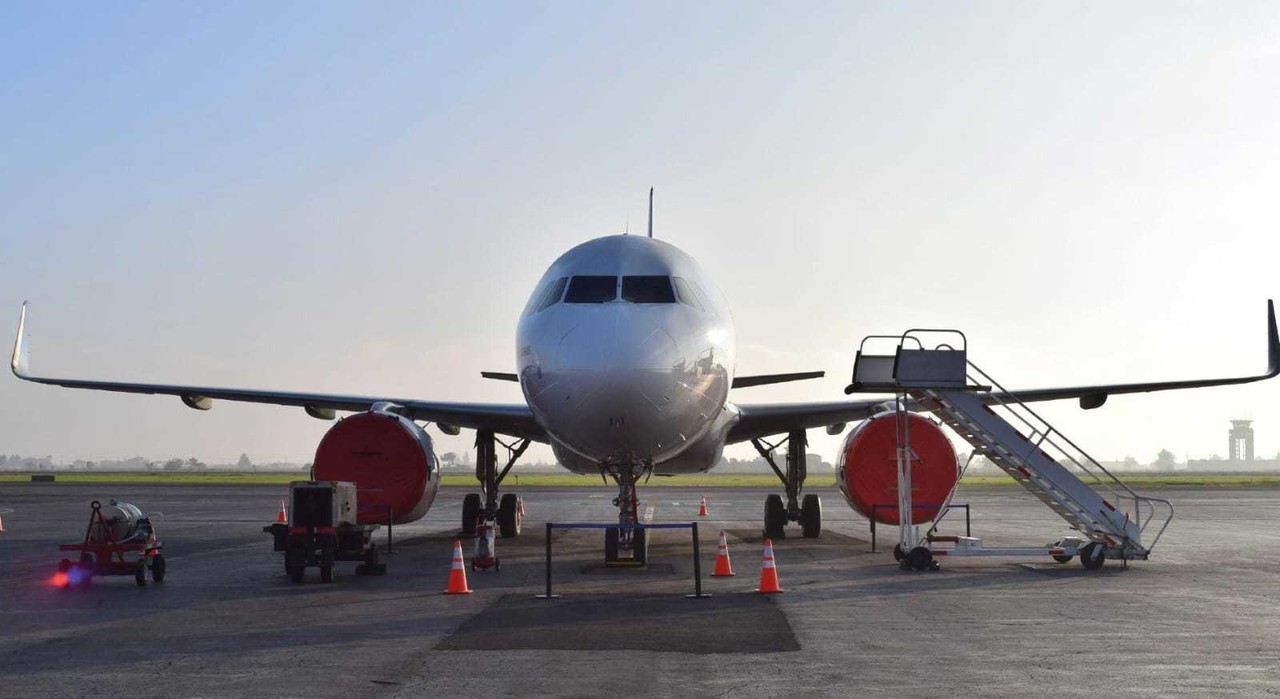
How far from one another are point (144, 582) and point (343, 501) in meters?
2.61

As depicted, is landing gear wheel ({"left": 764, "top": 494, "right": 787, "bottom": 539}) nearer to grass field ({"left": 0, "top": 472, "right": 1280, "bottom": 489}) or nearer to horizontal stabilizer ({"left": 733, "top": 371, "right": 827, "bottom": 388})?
horizontal stabilizer ({"left": 733, "top": 371, "right": 827, "bottom": 388})

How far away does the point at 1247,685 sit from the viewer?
8383mm

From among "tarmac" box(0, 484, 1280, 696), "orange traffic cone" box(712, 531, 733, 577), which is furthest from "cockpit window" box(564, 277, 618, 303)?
"tarmac" box(0, 484, 1280, 696)

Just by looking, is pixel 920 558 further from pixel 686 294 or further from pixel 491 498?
pixel 491 498

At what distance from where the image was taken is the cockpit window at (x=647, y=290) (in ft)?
53.9

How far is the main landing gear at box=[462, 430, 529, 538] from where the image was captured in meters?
23.7

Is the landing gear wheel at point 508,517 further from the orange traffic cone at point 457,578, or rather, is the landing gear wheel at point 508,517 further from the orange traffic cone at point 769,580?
the orange traffic cone at point 769,580

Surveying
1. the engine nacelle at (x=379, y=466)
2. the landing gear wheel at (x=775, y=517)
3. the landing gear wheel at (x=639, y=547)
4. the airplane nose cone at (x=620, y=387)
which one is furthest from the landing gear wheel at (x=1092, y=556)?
the engine nacelle at (x=379, y=466)

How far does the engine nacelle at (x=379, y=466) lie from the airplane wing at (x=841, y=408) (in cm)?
584

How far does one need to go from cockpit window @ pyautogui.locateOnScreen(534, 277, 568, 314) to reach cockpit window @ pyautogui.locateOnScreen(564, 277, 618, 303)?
16 cm

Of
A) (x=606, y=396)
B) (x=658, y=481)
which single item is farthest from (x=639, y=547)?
(x=658, y=481)

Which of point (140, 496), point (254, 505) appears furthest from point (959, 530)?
point (140, 496)

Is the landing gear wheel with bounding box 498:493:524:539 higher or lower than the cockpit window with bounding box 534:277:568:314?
lower

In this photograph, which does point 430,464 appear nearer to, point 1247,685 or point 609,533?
point 609,533
